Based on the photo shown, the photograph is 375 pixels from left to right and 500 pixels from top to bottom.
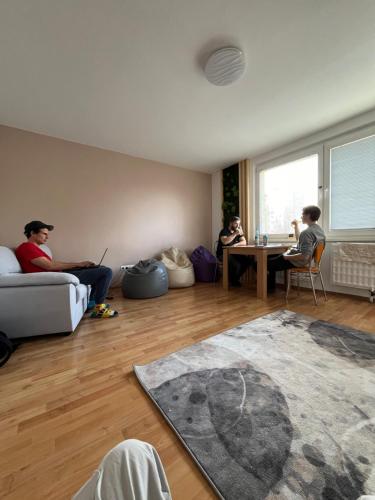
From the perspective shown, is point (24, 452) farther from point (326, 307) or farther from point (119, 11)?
point (326, 307)

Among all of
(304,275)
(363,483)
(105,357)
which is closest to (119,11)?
(105,357)

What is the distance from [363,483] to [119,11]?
263 cm

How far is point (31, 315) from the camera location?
159 centimetres

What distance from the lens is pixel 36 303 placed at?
159 centimetres

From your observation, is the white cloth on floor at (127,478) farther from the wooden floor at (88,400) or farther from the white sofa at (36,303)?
the white sofa at (36,303)

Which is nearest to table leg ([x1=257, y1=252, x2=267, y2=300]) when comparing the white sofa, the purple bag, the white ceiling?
the purple bag

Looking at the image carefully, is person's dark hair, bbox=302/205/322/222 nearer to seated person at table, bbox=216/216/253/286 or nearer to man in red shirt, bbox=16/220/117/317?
seated person at table, bbox=216/216/253/286

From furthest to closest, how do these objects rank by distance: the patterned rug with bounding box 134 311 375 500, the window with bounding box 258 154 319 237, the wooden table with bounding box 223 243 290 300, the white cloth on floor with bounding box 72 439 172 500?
the window with bounding box 258 154 319 237 < the wooden table with bounding box 223 243 290 300 < the patterned rug with bounding box 134 311 375 500 < the white cloth on floor with bounding box 72 439 172 500

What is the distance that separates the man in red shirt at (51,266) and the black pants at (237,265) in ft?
6.44

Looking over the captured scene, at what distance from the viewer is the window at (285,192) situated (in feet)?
9.91

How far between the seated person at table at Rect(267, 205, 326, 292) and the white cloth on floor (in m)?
2.47

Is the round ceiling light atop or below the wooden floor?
atop

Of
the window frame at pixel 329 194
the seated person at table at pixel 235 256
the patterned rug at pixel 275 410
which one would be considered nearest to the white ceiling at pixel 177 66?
the window frame at pixel 329 194

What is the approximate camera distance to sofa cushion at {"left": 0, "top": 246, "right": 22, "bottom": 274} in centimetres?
172
